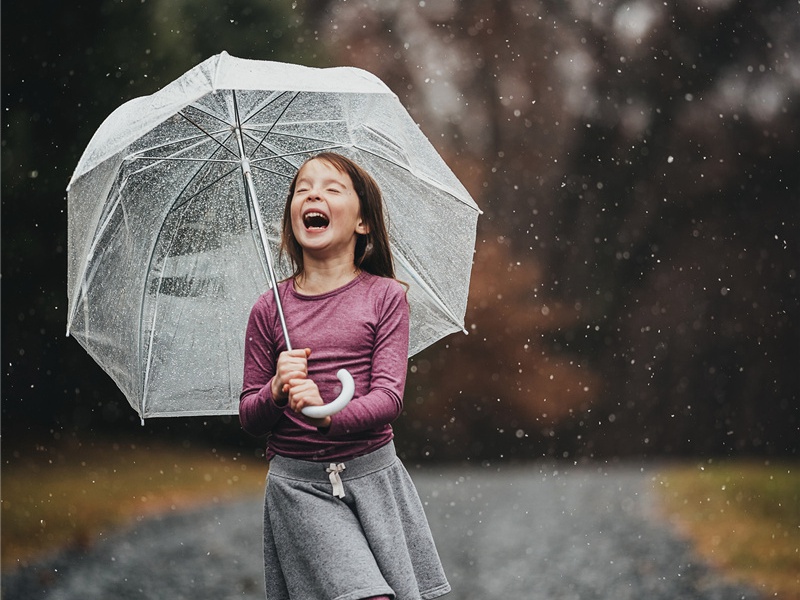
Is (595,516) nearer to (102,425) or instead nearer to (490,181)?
(490,181)

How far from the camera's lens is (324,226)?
6.04 ft

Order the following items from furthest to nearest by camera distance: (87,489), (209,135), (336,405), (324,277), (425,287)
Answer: (87,489)
(425,287)
(209,135)
(324,277)
(336,405)

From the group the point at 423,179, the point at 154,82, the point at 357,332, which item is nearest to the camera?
the point at 357,332

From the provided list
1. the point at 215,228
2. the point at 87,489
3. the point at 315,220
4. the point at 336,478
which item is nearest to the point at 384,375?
the point at 336,478

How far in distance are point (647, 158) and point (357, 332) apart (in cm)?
186

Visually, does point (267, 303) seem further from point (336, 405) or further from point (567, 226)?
point (567, 226)

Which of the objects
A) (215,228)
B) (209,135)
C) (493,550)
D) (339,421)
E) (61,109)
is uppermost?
(61,109)

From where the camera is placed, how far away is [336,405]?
1.63m

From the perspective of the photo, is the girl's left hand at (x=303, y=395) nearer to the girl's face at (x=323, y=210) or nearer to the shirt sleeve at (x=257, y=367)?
the shirt sleeve at (x=257, y=367)

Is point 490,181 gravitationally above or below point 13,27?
below

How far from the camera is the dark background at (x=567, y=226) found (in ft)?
11.0

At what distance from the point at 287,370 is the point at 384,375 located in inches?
7.3

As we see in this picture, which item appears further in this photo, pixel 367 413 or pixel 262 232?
pixel 262 232

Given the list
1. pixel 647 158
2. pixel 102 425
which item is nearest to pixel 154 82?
pixel 102 425
